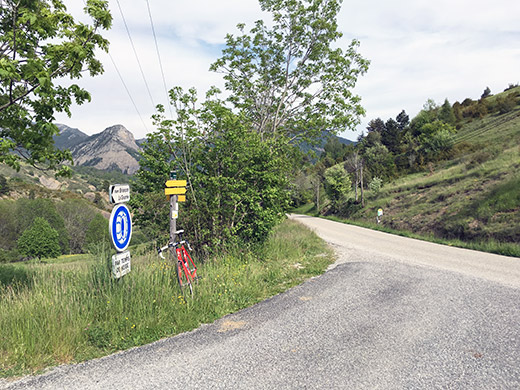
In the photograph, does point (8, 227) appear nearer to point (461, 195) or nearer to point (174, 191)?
point (174, 191)

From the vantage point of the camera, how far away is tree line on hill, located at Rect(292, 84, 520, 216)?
4834 centimetres

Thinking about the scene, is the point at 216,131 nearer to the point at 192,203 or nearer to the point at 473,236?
the point at 192,203

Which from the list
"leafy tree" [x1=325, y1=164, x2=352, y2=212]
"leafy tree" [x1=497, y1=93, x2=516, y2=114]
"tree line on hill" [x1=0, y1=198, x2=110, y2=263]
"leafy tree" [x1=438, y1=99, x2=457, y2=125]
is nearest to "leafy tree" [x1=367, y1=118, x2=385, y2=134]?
"leafy tree" [x1=438, y1=99, x2=457, y2=125]

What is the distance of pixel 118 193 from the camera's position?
492cm

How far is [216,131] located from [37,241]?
6961 centimetres

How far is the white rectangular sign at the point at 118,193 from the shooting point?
477 centimetres

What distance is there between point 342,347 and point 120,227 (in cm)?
369

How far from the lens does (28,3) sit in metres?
5.09

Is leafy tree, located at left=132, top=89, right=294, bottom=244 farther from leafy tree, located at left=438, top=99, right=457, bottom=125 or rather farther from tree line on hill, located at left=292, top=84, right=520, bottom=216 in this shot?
leafy tree, located at left=438, top=99, right=457, bottom=125

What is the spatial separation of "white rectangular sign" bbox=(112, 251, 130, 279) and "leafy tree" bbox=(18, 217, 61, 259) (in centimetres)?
7196

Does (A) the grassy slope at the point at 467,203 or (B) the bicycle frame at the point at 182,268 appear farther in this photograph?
(A) the grassy slope at the point at 467,203

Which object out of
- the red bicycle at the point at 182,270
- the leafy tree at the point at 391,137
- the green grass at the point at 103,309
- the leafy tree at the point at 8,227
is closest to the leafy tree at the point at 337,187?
the leafy tree at the point at 391,137

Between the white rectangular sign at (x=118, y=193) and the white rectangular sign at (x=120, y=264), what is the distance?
87 centimetres

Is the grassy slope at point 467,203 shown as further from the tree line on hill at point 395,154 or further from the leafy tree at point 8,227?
Result: the leafy tree at point 8,227
